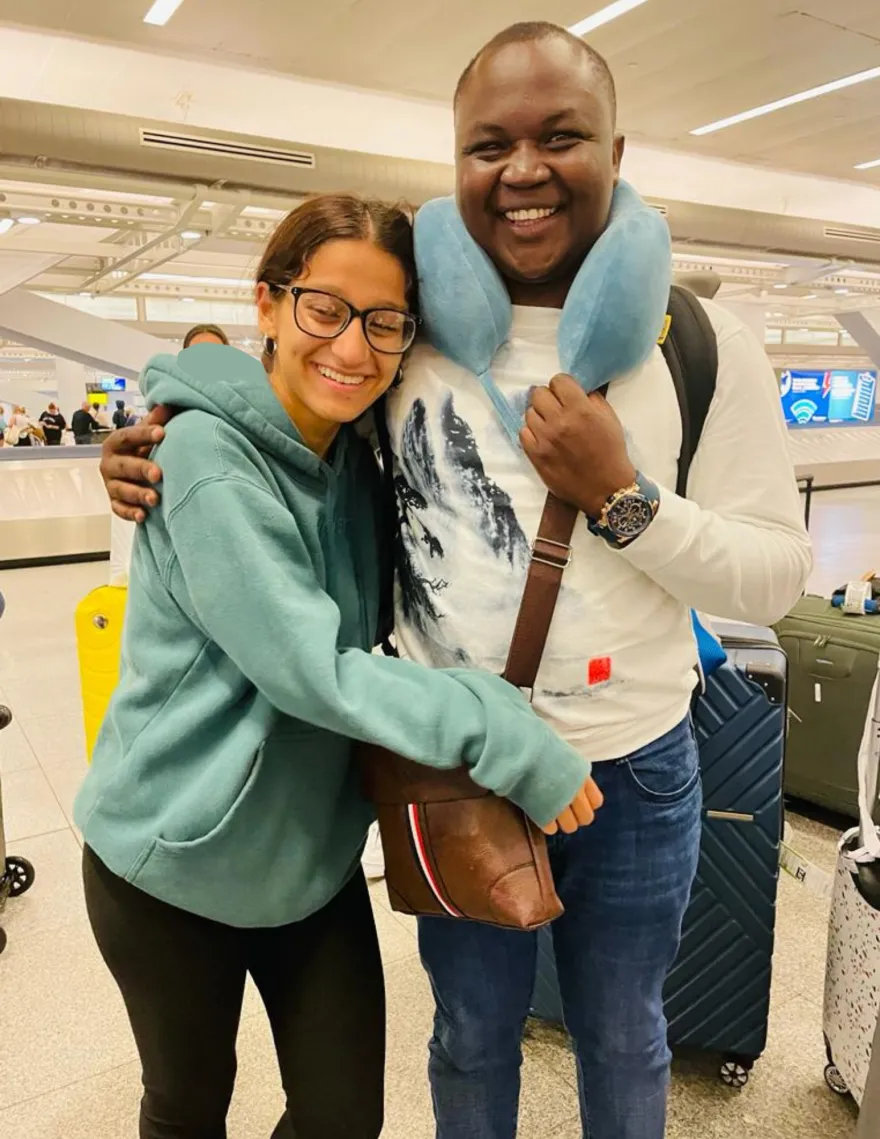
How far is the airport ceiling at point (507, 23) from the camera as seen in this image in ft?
15.1

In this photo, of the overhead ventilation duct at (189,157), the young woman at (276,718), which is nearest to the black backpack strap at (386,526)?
the young woman at (276,718)

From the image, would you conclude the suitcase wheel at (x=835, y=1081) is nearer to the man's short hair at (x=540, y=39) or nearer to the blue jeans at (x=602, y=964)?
the blue jeans at (x=602, y=964)

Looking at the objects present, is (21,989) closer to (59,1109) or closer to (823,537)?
(59,1109)

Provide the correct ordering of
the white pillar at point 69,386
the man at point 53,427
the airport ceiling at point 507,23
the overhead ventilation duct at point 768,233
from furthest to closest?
the white pillar at point 69,386, the man at point 53,427, the overhead ventilation duct at point 768,233, the airport ceiling at point 507,23

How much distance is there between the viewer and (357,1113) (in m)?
1.13

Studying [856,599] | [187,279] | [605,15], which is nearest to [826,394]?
[187,279]

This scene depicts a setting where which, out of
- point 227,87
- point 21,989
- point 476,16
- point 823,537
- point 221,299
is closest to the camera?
point 21,989

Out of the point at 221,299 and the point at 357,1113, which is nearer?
the point at 357,1113

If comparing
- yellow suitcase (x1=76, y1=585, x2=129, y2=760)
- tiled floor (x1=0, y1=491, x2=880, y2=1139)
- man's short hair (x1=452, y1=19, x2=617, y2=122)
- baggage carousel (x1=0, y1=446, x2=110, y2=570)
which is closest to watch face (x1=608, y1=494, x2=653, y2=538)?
man's short hair (x1=452, y1=19, x2=617, y2=122)

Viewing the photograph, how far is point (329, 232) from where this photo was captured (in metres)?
0.98

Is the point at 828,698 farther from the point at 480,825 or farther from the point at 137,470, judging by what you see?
the point at 137,470

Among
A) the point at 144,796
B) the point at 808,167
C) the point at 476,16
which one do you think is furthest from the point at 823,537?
the point at 144,796

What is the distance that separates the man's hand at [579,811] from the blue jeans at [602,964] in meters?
0.12

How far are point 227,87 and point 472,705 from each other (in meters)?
5.89
